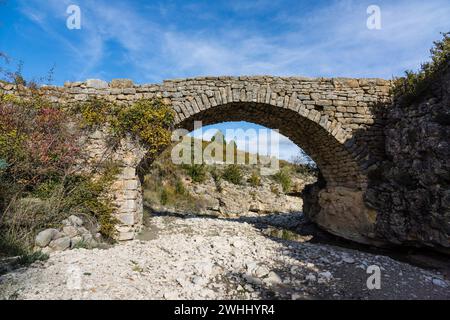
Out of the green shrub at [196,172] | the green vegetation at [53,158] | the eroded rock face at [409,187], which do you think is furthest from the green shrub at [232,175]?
the green vegetation at [53,158]

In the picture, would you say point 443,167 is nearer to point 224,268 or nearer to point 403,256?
point 403,256

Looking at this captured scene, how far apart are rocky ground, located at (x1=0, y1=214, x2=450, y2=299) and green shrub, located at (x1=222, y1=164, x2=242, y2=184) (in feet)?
31.6

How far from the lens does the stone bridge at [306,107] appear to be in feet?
24.2

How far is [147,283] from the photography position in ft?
12.0

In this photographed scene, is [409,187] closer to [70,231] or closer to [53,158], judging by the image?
[70,231]

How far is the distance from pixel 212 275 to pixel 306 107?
5.54 meters

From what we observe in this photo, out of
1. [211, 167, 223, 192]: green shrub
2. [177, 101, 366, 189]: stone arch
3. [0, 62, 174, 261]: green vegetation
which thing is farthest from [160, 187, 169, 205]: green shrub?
[0, 62, 174, 261]: green vegetation

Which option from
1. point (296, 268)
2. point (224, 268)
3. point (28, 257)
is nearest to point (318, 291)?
point (296, 268)

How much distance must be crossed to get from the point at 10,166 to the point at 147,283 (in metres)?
4.12

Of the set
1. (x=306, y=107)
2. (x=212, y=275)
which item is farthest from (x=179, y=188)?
(x=212, y=275)

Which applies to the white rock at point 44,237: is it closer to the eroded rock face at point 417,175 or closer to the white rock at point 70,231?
the white rock at point 70,231

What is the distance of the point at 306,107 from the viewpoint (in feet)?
25.8

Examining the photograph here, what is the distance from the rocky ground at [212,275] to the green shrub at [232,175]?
31.6ft

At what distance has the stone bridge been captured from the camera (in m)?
7.39
